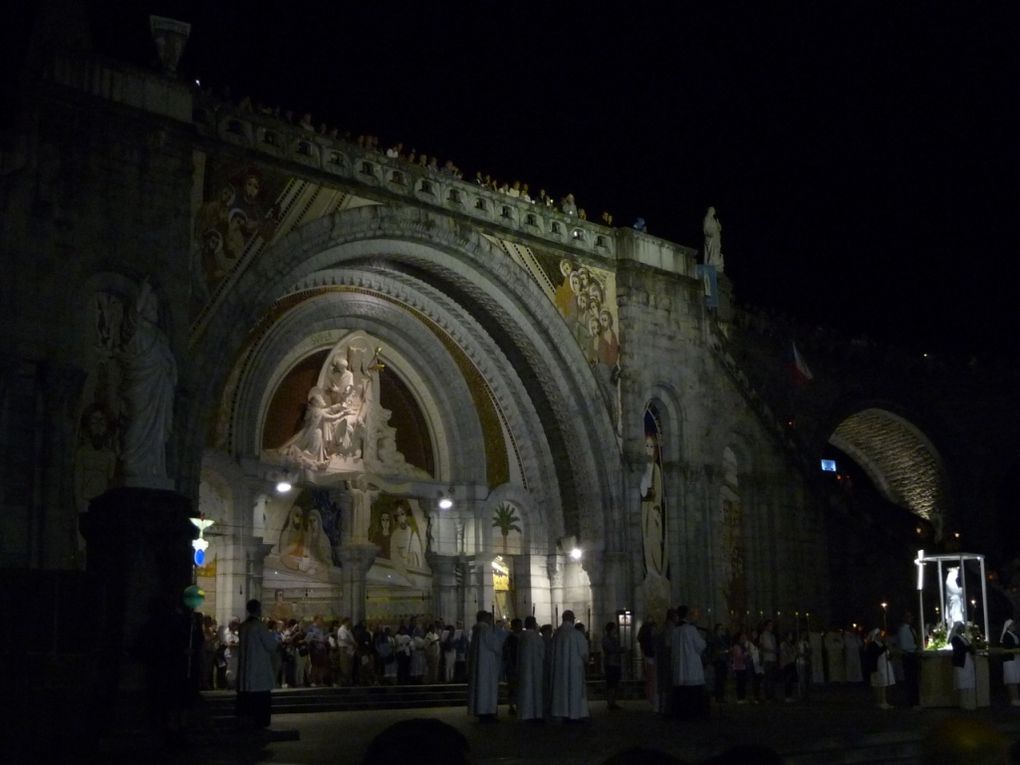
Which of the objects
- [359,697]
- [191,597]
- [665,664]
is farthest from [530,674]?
[359,697]

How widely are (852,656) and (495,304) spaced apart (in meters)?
11.2

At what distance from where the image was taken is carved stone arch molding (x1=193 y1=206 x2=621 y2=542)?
24.9m

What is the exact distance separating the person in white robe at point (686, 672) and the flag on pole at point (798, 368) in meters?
16.8

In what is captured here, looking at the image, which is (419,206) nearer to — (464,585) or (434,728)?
(464,585)

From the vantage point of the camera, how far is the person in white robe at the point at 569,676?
16.8m

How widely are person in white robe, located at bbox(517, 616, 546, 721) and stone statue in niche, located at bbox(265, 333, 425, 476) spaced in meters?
10.7

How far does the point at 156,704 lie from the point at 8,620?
1584 millimetres

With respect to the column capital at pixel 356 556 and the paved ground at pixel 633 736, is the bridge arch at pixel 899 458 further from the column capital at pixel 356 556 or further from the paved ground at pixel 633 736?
the paved ground at pixel 633 736

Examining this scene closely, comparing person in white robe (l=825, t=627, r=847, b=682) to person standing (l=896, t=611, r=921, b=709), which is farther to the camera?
person in white robe (l=825, t=627, r=847, b=682)

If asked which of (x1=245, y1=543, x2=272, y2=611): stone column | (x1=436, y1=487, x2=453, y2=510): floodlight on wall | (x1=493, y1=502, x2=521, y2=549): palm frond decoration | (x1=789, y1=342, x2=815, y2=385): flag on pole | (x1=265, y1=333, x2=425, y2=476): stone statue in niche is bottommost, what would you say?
(x1=245, y1=543, x2=272, y2=611): stone column

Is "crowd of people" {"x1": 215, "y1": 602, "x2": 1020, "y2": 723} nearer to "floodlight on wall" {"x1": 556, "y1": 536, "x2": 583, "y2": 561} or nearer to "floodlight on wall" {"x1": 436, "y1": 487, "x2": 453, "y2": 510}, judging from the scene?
"floodlight on wall" {"x1": 556, "y1": 536, "x2": 583, "y2": 561}

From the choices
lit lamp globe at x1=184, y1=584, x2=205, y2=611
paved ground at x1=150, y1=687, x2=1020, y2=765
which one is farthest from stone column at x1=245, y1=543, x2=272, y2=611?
lit lamp globe at x1=184, y1=584, x2=205, y2=611

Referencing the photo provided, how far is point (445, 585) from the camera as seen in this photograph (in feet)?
93.7

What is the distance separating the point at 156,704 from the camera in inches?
494
